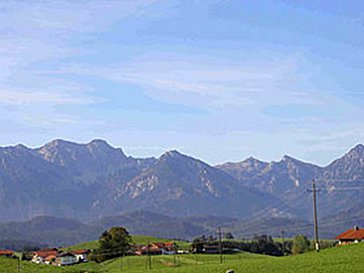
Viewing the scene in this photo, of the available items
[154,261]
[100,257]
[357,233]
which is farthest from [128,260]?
[357,233]

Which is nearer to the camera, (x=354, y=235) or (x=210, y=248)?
(x=354, y=235)

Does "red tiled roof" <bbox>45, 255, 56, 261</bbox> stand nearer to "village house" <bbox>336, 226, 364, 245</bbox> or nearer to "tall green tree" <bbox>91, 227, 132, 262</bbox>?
"tall green tree" <bbox>91, 227, 132, 262</bbox>

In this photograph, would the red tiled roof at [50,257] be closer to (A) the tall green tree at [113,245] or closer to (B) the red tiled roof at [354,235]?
(A) the tall green tree at [113,245]

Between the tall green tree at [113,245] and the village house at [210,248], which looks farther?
the village house at [210,248]

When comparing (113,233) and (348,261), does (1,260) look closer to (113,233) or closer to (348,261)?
(113,233)

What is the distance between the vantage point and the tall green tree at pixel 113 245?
15175 centimetres

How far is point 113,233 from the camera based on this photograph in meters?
155

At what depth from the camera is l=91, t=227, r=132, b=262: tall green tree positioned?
498ft

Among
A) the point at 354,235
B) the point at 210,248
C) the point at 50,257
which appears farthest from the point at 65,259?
the point at 354,235

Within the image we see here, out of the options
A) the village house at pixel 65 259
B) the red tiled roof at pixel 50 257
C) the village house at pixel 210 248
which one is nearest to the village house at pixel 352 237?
the village house at pixel 210 248

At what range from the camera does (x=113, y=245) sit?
154 meters

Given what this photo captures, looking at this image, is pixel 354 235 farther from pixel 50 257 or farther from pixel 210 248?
pixel 50 257

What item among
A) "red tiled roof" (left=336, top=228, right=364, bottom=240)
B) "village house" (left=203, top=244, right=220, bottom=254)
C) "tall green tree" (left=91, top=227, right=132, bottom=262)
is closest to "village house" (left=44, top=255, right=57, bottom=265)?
"tall green tree" (left=91, top=227, right=132, bottom=262)

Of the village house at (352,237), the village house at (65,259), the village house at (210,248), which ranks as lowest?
the village house at (65,259)
